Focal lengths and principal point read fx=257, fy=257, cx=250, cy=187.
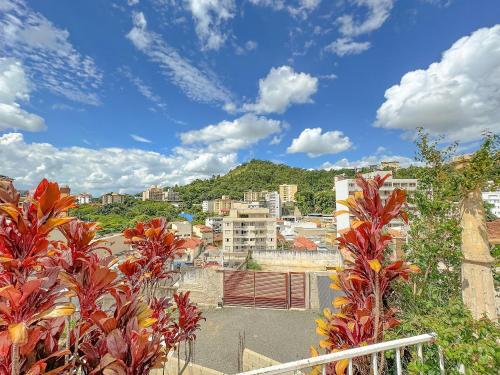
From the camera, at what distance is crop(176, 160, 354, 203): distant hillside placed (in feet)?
259

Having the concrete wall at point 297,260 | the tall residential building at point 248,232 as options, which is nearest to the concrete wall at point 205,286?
the concrete wall at point 297,260

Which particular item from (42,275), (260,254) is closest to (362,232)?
(42,275)

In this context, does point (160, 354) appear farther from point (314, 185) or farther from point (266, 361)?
point (314, 185)

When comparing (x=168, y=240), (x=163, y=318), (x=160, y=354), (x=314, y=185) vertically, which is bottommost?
(x=163, y=318)

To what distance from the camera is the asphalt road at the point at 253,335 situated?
672 cm

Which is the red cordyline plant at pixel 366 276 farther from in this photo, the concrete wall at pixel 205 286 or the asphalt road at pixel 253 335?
the concrete wall at pixel 205 286

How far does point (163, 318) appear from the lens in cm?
235

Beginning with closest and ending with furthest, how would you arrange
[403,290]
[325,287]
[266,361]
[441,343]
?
[441,343], [403,290], [266,361], [325,287]

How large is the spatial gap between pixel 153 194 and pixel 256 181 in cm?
3772

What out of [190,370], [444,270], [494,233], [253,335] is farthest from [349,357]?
[494,233]

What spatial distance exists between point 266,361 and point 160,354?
12.4 ft

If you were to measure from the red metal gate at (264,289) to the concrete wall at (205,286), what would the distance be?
32 centimetres

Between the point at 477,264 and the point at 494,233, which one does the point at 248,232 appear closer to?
the point at 494,233

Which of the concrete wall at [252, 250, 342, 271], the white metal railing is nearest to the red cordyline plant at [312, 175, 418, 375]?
the white metal railing
